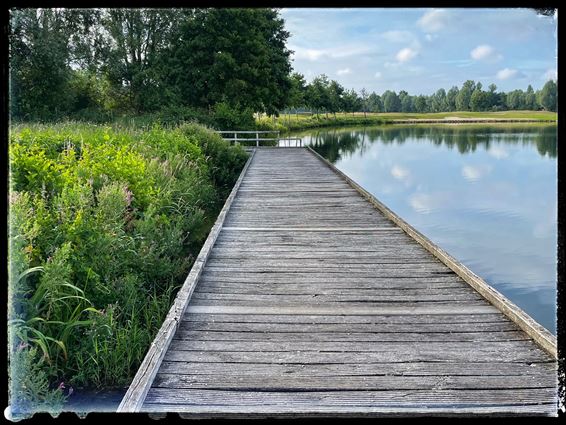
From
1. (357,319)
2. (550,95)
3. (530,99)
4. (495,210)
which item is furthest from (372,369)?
(495,210)

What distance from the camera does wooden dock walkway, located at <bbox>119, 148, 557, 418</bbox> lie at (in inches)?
86.7

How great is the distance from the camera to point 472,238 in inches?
331

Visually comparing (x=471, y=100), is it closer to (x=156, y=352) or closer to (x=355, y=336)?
(x=355, y=336)

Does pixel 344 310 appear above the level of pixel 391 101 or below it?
below

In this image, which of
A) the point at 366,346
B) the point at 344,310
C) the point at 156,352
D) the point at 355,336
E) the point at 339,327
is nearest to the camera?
the point at 156,352

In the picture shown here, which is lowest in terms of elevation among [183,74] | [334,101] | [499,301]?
[499,301]

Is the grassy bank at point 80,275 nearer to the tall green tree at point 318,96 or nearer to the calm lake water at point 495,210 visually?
the calm lake water at point 495,210

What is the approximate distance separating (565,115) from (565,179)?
139 millimetres

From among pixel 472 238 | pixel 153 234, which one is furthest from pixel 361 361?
pixel 472 238

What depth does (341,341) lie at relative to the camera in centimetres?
287

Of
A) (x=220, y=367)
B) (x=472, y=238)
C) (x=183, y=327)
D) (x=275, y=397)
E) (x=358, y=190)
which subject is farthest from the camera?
(x=358, y=190)

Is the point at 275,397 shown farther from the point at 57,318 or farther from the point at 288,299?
the point at 57,318

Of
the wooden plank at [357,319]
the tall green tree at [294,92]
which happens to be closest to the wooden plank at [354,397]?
the wooden plank at [357,319]

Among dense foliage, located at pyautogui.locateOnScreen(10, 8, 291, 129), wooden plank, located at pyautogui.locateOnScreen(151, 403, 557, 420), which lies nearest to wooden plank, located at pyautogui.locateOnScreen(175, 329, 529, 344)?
wooden plank, located at pyautogui.locateOnScreen(151, 403, 557, 420)
